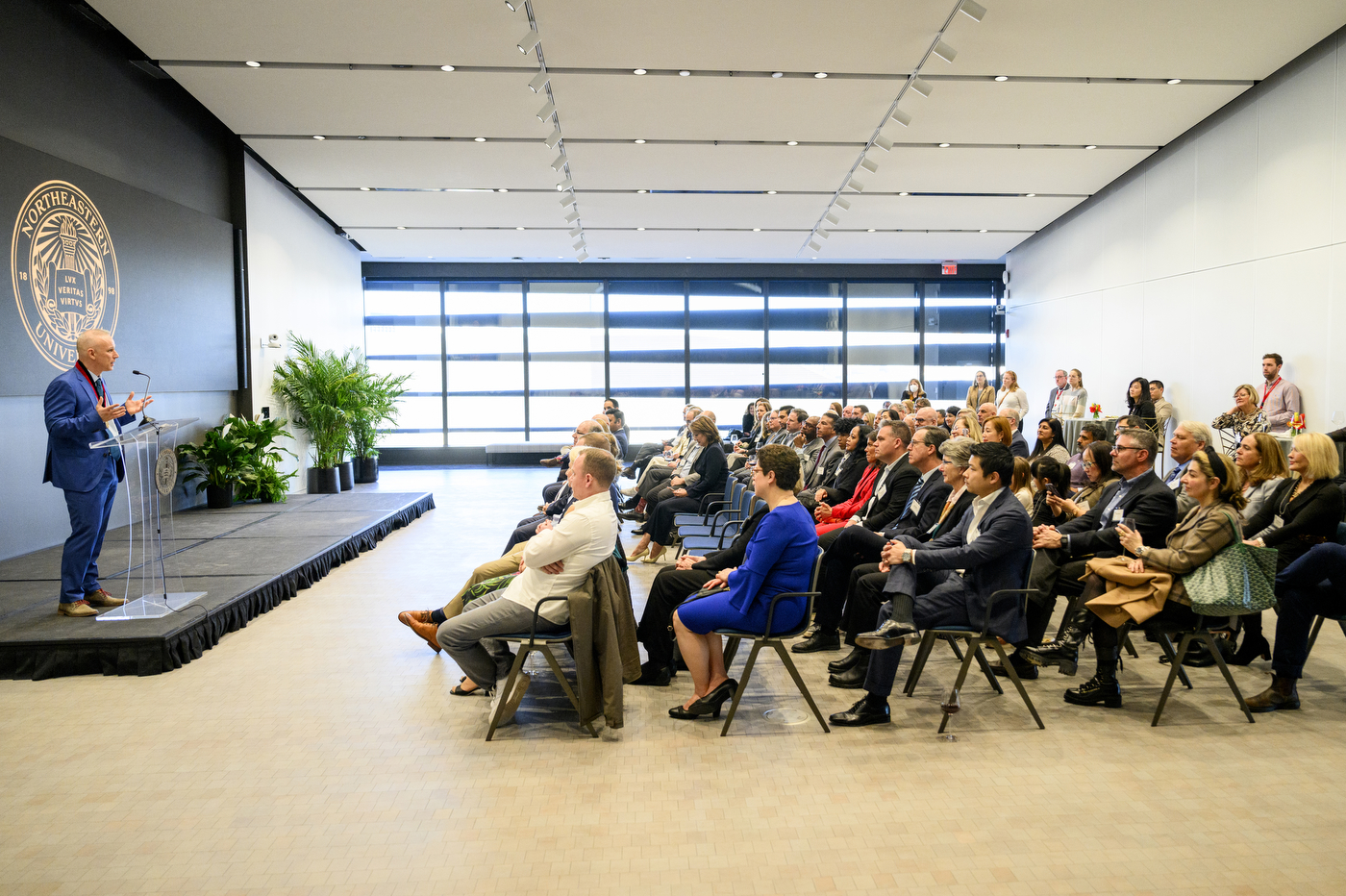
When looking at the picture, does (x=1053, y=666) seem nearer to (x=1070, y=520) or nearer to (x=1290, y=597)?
(x=1070, y=520)

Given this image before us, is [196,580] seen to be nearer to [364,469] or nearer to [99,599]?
[99,599]

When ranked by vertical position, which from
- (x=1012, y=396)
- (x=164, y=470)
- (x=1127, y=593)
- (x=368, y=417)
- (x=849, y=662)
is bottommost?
(x=849, y=662)

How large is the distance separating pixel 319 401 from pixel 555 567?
911 cm

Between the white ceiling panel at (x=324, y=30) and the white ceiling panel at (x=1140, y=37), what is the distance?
146 inches

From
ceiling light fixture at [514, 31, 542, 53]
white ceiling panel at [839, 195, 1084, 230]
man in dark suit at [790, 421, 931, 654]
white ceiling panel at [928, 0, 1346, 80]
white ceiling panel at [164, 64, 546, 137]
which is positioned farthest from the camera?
white ceiling panel at [839, 195, 1084, 230]

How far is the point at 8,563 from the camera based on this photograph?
611 centimetres

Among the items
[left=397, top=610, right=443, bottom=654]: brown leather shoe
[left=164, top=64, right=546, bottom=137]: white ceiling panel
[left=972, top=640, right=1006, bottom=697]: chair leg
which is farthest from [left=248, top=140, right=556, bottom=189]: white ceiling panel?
[left=972, top=640, right=1006, bottom=697]: chair leg

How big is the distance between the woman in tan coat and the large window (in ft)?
43.4

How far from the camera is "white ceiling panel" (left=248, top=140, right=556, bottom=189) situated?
31.5ft

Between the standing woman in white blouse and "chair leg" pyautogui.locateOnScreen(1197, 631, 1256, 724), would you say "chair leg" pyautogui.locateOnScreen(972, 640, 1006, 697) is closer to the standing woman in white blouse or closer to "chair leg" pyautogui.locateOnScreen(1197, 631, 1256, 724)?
"chair leg" pyautogui.locateOnScreen(1197, 631, 1256, 724)

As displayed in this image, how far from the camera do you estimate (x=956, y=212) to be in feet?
41.0

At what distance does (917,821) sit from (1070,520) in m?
2.44

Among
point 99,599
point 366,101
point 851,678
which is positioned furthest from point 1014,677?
point 366,101

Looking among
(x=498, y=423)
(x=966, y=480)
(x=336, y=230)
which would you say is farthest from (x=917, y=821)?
(x=498, y=423)
